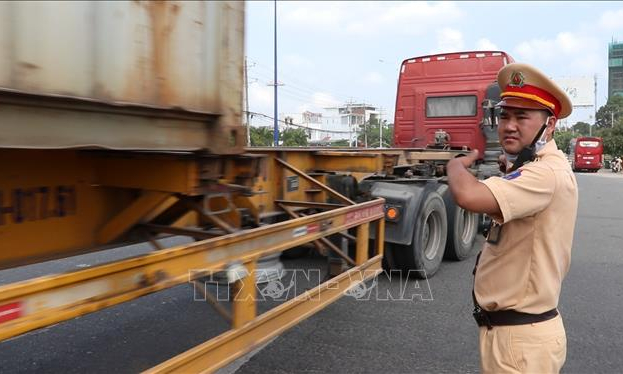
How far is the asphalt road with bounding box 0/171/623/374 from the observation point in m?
3.61

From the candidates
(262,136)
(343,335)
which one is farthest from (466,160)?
(262,136)

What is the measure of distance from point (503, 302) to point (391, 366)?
181 cm

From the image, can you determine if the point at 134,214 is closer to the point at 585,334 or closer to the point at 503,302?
the point at 503,302

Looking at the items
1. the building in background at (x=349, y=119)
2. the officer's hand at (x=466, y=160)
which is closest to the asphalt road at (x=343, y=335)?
the officer's hand at (x=466, y=160)

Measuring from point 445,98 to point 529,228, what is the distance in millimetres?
7279

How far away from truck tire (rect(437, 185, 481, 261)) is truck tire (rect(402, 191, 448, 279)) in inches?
9.7

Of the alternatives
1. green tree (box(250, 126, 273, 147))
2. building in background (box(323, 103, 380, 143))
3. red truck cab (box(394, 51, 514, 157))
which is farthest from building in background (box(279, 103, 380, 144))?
red truck cab (box(394, 51, 514, 157))

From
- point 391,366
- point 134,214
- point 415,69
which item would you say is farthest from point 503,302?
point 415,69

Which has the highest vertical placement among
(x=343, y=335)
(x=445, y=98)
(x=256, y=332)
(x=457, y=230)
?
(x=445, y=98)

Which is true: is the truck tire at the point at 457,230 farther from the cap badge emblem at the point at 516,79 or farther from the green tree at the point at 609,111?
the green tree at the point at 609,111

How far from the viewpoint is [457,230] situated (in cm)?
659

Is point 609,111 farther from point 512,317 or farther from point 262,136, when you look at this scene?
point 512,317

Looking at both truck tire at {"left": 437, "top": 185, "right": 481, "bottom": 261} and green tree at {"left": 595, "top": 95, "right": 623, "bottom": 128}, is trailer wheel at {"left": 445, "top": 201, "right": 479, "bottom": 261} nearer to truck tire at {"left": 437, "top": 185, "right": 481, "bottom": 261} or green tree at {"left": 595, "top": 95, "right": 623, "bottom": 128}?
truck tire at {"left": 437, "top": 185, "right": 481, "bottom": 261}

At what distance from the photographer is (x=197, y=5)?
245 centimetres
